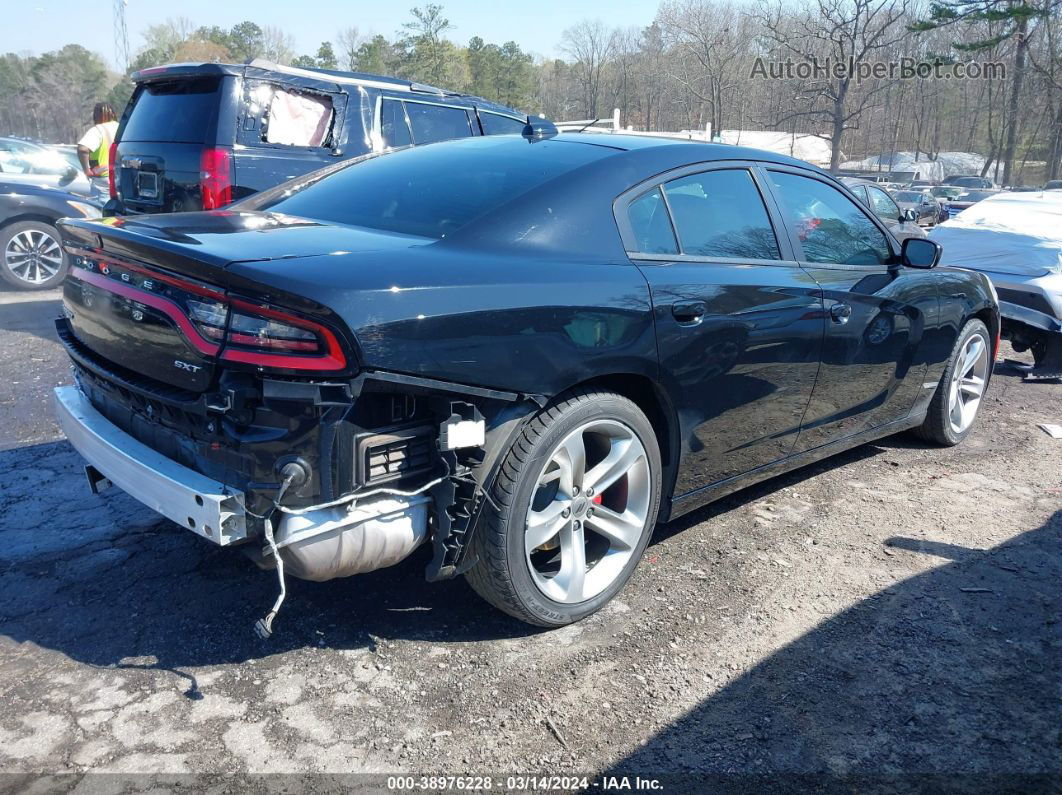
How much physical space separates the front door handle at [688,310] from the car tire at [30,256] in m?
7.96

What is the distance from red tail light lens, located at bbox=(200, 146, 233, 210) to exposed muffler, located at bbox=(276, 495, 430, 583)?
4377 mm

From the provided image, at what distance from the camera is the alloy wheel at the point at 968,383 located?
4.93 metres

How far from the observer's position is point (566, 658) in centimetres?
285

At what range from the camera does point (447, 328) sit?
245cm

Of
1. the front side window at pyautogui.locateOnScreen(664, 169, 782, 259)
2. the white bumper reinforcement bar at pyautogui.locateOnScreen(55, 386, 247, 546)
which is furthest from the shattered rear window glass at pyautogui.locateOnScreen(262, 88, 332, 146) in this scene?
the front side window at pyautogui.locateOnScreen(664, 169, 782, 259)

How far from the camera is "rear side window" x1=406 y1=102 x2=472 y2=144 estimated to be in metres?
7.43

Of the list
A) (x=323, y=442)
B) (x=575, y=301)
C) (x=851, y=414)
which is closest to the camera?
(x=323, y=442)

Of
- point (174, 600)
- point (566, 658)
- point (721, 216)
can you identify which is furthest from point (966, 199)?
point (174, 600)

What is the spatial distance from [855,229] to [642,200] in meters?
1.56

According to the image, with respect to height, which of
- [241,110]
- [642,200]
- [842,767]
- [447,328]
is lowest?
[842,767]

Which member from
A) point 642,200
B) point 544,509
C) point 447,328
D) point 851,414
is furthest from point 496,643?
point 851,414

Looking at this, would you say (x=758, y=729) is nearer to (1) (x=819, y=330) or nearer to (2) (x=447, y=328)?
(2) (x=447, y=328)

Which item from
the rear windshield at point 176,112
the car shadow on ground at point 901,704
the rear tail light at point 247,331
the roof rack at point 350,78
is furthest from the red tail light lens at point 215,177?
the car shadow on ground at point 901,704

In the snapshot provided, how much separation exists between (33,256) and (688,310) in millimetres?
8475
